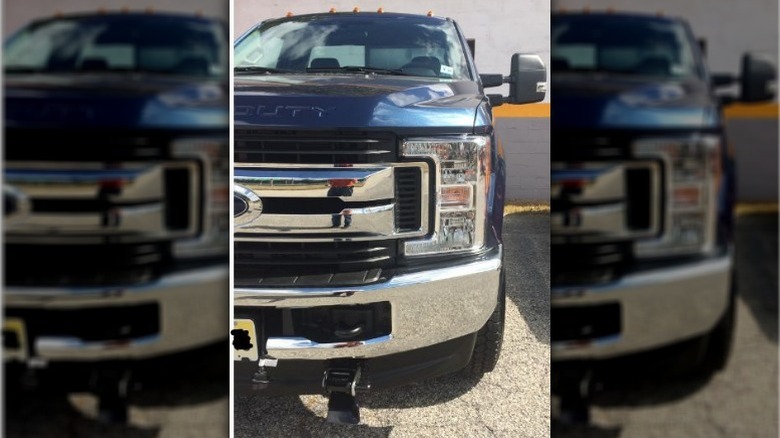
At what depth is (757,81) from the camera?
1837 mm

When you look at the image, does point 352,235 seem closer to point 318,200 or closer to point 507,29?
point 318,200

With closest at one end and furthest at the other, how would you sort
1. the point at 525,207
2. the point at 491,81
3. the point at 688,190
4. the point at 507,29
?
the point at 688,190
the point at 525,207
the point at 491,81
the point at 507,29

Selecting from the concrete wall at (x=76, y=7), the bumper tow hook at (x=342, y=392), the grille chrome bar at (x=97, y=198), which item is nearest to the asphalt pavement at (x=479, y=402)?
the bumper tow hook at (x=342, y=392)

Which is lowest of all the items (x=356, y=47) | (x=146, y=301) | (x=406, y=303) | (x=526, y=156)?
(x=406, y=303)

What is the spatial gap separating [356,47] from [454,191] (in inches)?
39.8

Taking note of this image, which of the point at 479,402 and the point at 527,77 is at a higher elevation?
the point at 527,77

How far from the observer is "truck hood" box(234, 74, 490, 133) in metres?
2.62

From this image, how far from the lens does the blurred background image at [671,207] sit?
1813 millimetres

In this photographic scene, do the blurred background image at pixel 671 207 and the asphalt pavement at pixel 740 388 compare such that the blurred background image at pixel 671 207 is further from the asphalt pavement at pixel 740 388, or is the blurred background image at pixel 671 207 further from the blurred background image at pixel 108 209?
the blurred background image at pixel 108 209

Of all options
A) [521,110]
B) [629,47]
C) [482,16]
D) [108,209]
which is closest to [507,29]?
[482,16]

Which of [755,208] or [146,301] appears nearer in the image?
[755,208]

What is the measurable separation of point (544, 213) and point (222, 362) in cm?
174

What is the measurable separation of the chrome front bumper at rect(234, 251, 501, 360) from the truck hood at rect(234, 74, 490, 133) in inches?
21.7

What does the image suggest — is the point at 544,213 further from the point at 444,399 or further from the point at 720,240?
the point at 720,240
